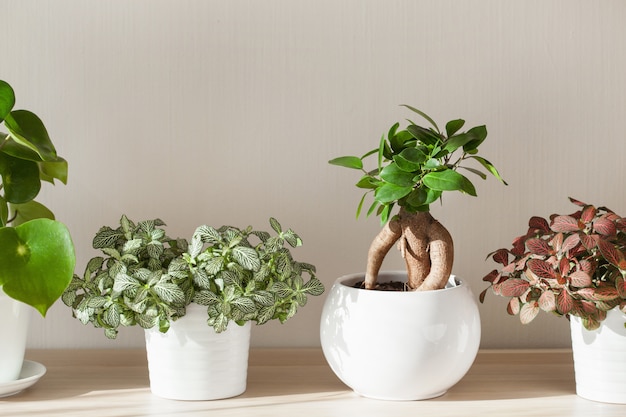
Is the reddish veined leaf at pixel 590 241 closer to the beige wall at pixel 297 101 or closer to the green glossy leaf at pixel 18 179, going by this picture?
the beige wall at pixel 297 101

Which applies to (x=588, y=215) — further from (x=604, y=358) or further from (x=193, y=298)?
(x=193, y=298)

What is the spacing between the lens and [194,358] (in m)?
1.02

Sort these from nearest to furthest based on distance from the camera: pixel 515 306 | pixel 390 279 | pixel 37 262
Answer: pixel 37 262
pixel 515 306
pixel 390 279

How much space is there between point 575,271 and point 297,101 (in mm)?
544

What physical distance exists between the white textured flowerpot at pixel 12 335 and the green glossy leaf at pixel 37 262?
0.36 ft

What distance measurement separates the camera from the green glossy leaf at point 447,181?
0.94 metres

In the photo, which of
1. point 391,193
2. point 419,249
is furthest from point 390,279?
point 391,193

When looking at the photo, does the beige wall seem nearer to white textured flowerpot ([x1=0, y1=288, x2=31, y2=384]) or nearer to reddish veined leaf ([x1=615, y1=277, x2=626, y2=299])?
white textured flowerpot ([x1=0, y1=288, x2=31, y2=384])

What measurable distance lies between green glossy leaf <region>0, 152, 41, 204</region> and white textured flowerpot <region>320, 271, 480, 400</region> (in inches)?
18.2

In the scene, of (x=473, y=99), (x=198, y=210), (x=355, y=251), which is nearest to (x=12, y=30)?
(x=198, y=210)

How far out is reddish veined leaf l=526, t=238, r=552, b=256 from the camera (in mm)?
1014

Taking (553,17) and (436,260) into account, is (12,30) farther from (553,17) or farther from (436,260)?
(553,17)

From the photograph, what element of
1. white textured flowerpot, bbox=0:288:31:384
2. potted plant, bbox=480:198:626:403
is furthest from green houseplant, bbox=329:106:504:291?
white textured flowerpot, bbox=0:288:31:384

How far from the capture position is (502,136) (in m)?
1.29
